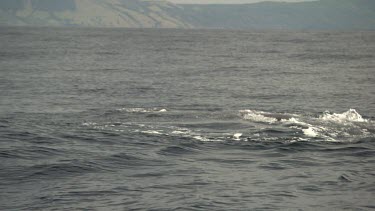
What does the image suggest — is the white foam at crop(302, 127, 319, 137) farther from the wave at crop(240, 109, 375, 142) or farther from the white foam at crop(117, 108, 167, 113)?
the white foam at crop(117, 108, 167, 113)

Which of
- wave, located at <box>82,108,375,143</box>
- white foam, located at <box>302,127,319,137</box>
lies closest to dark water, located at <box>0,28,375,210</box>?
wave, located at <box>82,108,375,143</box>

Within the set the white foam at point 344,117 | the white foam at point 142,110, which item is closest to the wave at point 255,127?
the white foam at point 344,117

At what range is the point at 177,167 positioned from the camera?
25141mm

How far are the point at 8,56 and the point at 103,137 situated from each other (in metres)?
71.3

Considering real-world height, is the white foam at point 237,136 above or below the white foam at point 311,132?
below

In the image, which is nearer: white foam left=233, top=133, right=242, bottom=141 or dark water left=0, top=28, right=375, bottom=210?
dark water left=0, top=28, right=375, bottom=210

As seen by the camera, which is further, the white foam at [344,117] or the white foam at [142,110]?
the white foam at [142,110]

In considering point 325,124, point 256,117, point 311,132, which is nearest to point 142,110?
point 256,117

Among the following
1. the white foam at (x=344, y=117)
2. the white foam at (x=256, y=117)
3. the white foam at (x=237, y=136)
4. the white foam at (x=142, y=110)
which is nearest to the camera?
the white foam at (x=237, y=136)

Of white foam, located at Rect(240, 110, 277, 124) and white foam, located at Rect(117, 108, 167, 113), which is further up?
white foam, located at Rect(240, 110, 277, 124)

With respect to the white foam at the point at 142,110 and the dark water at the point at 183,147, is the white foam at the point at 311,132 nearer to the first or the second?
the dark water at the point at 183,147

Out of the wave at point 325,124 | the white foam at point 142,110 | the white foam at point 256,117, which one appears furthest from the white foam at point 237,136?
the white foam at point 142,110

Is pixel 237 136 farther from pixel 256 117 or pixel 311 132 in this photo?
pixel 256 117

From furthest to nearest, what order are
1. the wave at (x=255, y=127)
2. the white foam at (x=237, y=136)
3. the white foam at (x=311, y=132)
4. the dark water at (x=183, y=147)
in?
the white foam at (x=311, y=132), the wave at (x=255, y=127), the white foam at (x=237, y=136), the dark water at (x=183, y=147)
